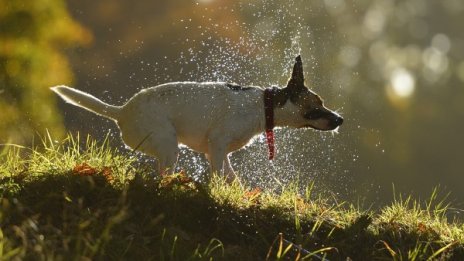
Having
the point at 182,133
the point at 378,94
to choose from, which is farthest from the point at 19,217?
the point at 378,94

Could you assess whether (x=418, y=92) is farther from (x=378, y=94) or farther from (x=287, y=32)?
(x=287, y=32)

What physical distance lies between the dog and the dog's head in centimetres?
2

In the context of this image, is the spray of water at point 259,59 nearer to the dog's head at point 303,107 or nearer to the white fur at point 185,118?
the dog's head at point 303,107

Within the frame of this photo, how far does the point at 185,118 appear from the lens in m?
7.48

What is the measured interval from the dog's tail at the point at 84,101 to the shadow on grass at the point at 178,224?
1.96 m

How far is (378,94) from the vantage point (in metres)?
48.6

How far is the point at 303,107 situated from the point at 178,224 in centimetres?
344

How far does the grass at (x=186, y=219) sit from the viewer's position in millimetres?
4754

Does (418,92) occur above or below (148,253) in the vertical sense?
below

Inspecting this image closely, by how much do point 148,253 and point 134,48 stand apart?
26339 mm

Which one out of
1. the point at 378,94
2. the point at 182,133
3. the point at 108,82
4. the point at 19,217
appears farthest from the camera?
the point at 378,94

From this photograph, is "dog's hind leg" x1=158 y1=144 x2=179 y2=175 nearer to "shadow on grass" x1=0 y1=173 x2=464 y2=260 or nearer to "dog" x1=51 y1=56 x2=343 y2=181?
"dog" x1=51 y1=56 x2=343 y2=181

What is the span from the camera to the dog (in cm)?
729

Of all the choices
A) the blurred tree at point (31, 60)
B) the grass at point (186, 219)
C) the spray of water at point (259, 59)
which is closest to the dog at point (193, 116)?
the grass at point (186, 219)
